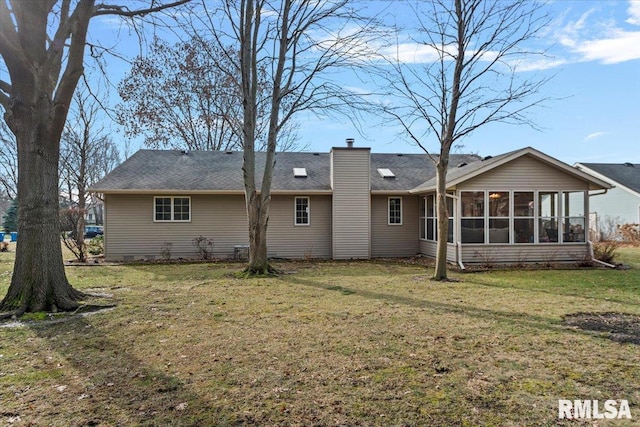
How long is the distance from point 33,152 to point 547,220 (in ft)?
46.6

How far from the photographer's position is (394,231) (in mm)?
16422

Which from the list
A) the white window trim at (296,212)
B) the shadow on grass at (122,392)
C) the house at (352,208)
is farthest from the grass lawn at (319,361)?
the white window trim at (296,212)

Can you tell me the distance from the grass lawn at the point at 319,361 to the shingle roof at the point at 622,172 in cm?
2071

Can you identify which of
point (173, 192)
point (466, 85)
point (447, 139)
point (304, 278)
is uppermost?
point (466, 85)

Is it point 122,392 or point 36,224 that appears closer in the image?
point 122,392

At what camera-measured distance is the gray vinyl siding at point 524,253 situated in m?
13.2

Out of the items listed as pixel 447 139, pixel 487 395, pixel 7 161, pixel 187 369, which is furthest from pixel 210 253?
pixel 7 161

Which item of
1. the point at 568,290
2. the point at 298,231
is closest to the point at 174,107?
the point at 298,231

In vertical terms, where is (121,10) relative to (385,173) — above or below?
above

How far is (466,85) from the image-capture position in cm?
1023

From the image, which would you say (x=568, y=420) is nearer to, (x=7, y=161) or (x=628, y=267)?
(x=628, y=267)

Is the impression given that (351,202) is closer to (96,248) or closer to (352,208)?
(352,208)

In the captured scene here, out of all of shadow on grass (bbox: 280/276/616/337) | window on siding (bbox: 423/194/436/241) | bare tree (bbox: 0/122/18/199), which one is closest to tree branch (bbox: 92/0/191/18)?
shadow on grass (bbox: 280/276/616/337)

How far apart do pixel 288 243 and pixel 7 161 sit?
22.5 metres
